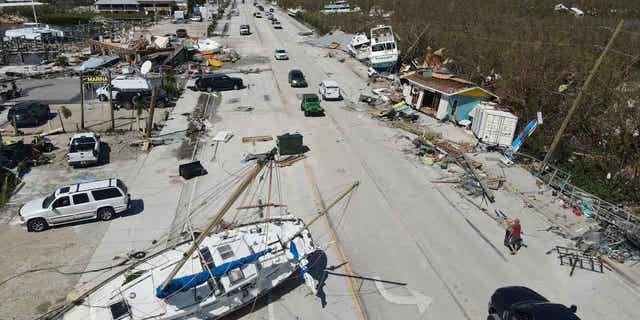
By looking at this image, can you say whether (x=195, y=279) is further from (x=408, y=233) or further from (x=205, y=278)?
(x=408, y=233)

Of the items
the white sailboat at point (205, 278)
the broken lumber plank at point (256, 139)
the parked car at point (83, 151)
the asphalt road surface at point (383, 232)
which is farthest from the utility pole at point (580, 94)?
the parked car at point (83, 151)

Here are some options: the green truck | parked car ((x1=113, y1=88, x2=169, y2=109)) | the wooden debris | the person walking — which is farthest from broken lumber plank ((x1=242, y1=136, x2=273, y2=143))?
the person walking

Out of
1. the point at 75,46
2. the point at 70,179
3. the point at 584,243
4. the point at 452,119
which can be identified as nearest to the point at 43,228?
the point at 70,179

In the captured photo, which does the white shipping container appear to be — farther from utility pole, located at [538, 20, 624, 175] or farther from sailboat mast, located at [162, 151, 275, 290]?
sailboat mast, located at [162, 151, 275, 290]

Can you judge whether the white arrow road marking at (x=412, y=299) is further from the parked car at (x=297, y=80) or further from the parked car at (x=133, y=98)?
the parked car at (x=297, y=80)

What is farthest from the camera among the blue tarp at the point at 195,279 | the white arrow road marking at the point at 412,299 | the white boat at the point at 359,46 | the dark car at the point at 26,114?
the white boat at the point at 359,46

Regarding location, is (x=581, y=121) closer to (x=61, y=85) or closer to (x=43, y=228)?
(x=43, y=228)

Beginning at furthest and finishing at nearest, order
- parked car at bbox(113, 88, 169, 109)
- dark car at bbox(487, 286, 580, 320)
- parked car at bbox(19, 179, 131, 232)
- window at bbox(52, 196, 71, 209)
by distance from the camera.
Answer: parked car at bbox(113, 88, 169, 109)
window at bbox(52, 196, 71, 209)
parked car at bbox(19, 179, 131, 232)
dark car at bbox(487, 286, 580, 320)
